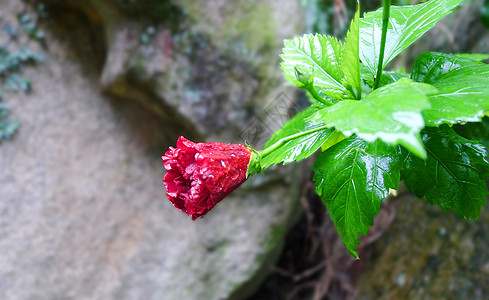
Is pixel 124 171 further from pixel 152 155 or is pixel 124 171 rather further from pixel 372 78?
pixel 372 78

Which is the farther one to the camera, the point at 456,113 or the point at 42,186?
the point at 42,186

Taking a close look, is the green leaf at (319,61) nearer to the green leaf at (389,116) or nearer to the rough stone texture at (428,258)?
the green leaf at (389,116)

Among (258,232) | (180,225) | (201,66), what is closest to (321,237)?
(258,232)

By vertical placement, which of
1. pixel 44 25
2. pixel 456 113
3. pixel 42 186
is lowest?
pixel 456 113

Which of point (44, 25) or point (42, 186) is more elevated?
point (44, 25)

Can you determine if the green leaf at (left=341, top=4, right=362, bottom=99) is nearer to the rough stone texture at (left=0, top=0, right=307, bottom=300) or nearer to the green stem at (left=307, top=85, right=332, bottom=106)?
the green stem at (left=307, top=85, right=332, bottom=106)

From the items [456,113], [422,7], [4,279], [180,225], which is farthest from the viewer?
[180,225]

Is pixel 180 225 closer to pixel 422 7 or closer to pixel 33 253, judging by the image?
pixel 33 253
